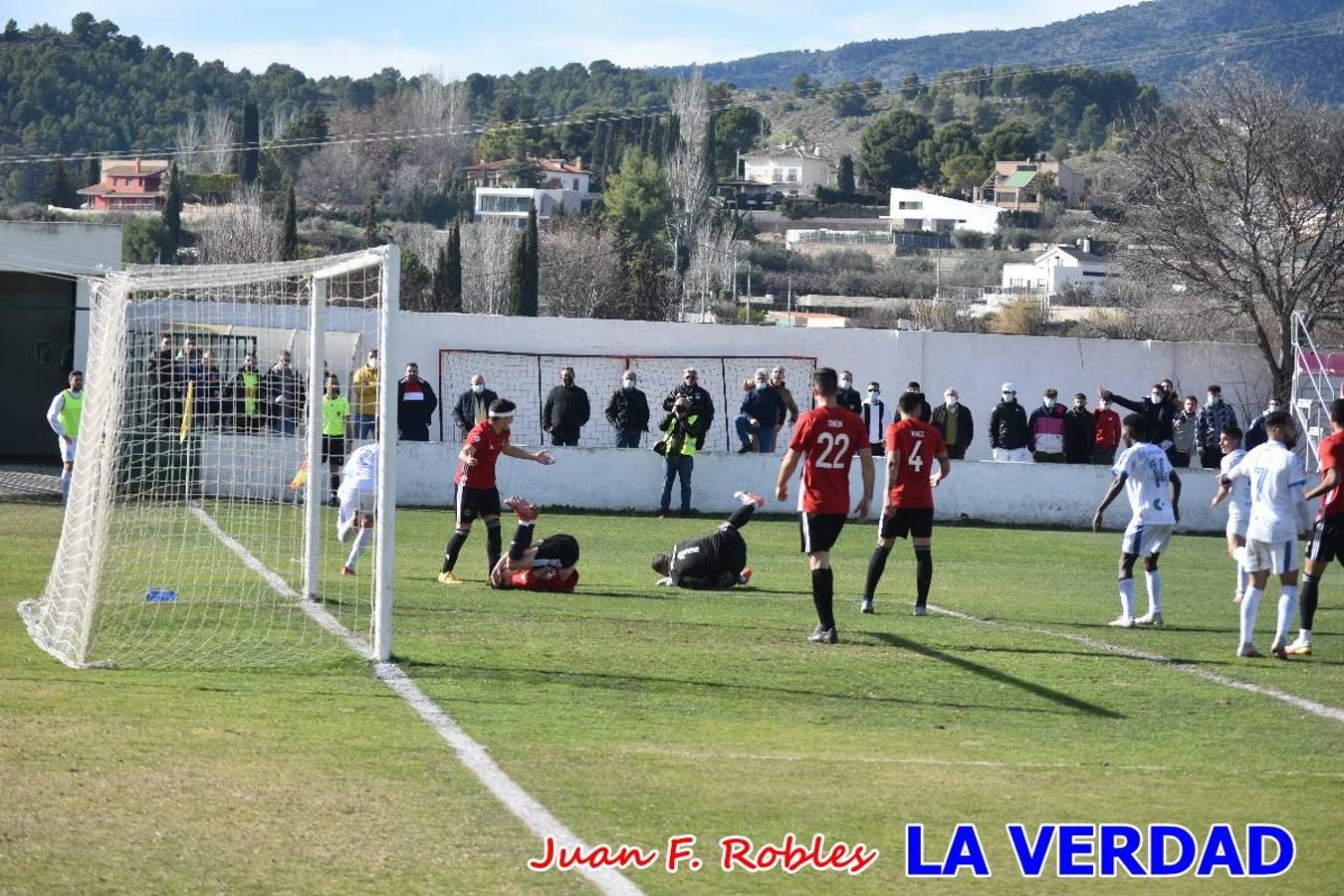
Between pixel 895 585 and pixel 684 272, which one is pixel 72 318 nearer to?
pixel 895 585

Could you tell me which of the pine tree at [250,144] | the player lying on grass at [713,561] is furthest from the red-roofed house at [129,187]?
the player lying on grass at [713,561]

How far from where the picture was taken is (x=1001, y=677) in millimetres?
11359

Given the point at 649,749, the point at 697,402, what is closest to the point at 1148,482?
the point at 649,749

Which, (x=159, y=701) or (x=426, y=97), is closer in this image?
(x=159, y=701)

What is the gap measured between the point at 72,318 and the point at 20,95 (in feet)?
566

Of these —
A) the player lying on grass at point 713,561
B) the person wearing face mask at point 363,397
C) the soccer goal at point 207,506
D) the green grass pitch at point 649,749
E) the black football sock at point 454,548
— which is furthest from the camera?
the person wearing face mask at point 363,397

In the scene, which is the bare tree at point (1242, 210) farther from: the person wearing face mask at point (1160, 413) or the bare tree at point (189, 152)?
the bare tree at point (189, 152)

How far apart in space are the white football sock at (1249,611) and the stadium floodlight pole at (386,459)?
6.20 meters

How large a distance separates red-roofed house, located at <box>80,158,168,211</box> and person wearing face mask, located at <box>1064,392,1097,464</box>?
120m

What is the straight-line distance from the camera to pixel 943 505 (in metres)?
26.0

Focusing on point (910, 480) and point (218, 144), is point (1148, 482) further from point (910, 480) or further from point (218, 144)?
point (218, 144)

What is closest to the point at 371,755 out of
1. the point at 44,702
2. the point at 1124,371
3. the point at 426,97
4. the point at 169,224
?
the point at 44,702

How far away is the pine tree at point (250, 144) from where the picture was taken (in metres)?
164

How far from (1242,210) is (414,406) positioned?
23.3 meters
